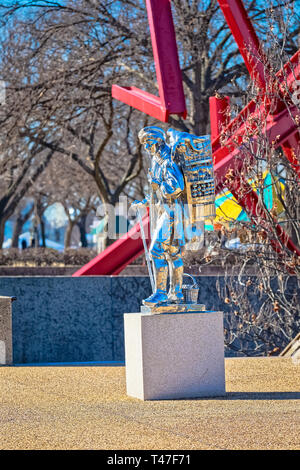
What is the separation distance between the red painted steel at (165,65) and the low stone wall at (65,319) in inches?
105

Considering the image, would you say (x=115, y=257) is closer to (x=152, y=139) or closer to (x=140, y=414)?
(x=152, y=139)

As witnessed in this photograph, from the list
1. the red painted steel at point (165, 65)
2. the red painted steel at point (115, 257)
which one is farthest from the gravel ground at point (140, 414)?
Result: the red painted steel at point (165, 65)

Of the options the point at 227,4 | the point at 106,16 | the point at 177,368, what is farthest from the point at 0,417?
the point at 106,16

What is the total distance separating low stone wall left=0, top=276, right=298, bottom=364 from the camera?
1191 cm

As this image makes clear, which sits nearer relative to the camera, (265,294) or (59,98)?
(265,294)

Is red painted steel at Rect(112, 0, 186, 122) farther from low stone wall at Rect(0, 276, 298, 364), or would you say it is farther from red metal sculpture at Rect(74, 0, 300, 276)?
low stone wall at Rect(0, 276, 298, 364)

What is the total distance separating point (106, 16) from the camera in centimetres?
1686

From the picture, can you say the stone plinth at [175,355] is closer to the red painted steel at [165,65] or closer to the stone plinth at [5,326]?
the stone plinth at [5,326]

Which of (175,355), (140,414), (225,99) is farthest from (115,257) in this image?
(140,414)

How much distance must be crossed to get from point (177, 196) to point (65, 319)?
468cm
